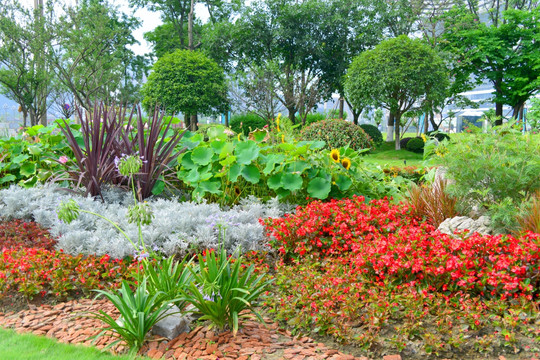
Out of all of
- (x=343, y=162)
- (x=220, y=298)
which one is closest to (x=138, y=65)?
(x=343, y=162)

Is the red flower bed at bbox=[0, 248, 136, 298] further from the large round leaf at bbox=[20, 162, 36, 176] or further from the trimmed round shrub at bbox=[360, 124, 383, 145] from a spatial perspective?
the trimmed round shrub at bbox=[360, 124, 383, 145]

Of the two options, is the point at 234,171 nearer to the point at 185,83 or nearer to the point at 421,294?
the point at 421,294

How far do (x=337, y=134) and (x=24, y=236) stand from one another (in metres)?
8.03

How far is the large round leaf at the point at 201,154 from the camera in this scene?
14.4 ft

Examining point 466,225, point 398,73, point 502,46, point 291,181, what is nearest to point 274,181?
point 291,181

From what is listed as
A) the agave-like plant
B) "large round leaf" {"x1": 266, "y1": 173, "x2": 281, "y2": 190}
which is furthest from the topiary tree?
the agave-like plant

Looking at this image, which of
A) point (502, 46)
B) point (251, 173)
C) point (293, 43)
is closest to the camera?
point (251, 173)

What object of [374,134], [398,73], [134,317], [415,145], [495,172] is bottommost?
[134,317]

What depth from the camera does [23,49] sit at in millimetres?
14344

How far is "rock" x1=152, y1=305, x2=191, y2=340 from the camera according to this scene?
2238mm

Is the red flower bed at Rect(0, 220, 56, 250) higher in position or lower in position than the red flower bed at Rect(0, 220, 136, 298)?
higher

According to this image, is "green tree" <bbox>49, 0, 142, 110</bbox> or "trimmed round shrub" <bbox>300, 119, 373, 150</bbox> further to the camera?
"green tree" <bbox>49, 0, 142, 110</bbox>

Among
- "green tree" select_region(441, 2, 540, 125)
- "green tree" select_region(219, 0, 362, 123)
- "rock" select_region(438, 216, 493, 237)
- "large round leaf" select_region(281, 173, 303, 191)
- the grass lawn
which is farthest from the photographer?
"green tree" select_region(219, 0, 362, 123)

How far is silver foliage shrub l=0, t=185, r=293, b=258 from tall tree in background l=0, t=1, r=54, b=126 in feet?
39.2
